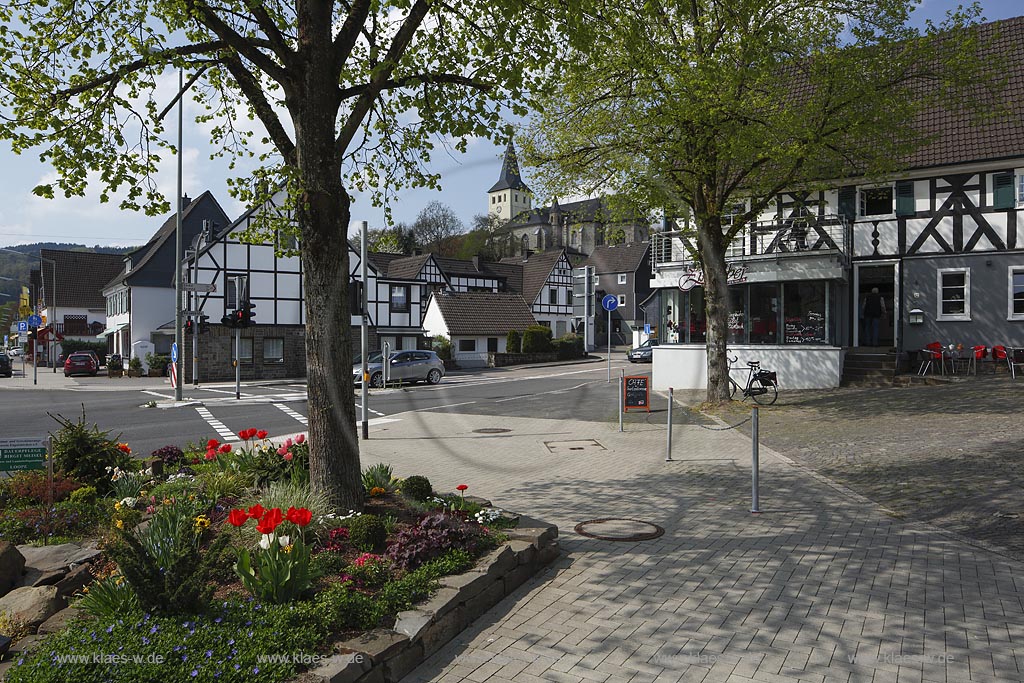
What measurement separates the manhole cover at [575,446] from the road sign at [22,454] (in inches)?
313

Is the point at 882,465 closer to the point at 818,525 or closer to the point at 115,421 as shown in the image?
the point at 818,525

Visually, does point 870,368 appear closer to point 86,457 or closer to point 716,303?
point 716,303

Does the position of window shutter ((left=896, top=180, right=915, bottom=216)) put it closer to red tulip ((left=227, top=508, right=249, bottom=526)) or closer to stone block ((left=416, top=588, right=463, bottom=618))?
stone block ((left=416, top=588, right=463, bottom=618))

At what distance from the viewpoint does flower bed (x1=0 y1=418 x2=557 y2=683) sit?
372 cm

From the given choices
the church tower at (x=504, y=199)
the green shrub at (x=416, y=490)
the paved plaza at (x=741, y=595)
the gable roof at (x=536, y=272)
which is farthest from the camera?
the church tower at (x=504, y=199)

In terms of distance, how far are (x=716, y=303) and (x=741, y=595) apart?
1429 centimetres

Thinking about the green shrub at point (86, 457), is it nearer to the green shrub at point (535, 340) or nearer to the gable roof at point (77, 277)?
the green shrub at point (535, 340)

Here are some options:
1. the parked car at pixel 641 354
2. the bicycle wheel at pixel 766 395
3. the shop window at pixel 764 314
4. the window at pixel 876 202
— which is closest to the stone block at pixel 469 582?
the bicycle wheel at pixel 766 395

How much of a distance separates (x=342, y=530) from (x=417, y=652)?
1.77 meters

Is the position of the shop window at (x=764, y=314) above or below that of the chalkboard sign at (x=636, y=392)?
above

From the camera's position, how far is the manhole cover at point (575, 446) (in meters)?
13.1

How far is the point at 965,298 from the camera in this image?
23.7 meters

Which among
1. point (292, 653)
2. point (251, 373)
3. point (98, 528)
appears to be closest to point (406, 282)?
point (251, 373)

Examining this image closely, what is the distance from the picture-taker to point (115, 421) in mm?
18625
